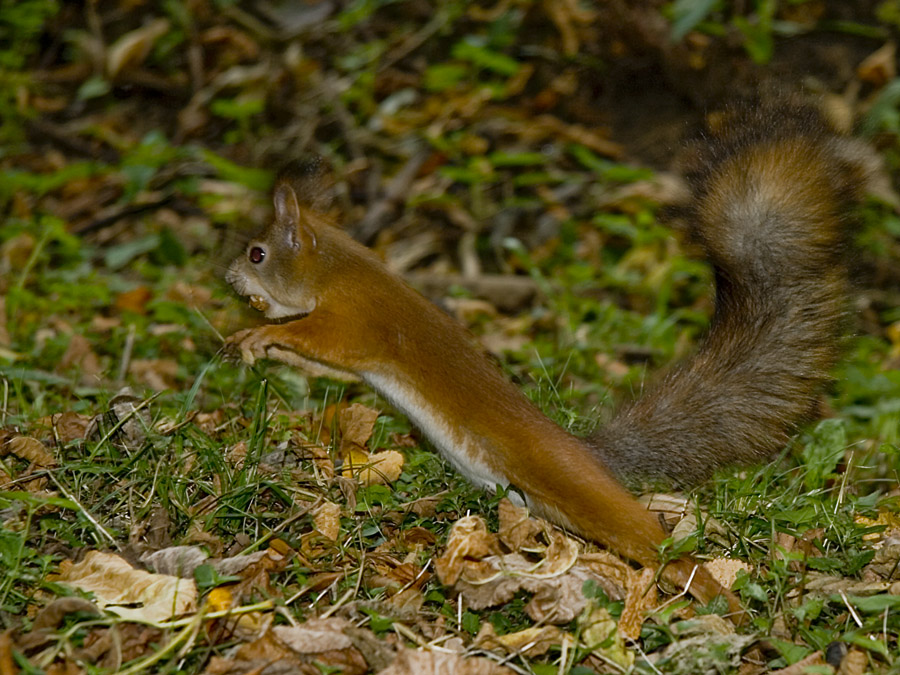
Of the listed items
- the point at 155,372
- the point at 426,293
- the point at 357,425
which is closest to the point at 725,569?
the point at 357,425

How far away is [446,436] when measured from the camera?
319 centimetres

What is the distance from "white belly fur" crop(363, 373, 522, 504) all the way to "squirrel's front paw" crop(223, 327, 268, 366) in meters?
0.33

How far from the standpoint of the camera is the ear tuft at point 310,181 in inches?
155

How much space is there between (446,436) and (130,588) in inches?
38.4

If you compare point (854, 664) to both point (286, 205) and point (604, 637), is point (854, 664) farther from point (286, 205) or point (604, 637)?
point (286, 205)

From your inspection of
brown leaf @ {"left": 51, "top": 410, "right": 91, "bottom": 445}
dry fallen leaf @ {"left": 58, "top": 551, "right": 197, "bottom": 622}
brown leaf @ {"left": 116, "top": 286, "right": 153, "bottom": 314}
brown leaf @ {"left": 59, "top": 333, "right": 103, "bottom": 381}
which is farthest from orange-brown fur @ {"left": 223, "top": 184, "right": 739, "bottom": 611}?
brown leaf @ {"left": 116, "top": 286, "right": 153, "bottom": 314}

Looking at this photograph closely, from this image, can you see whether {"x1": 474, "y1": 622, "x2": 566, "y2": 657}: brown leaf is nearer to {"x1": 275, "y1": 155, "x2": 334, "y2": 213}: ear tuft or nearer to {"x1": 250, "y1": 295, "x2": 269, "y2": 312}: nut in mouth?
{"x1": 250, "y1": 295, "x2": 269, "y2": 312}: nut in mouth

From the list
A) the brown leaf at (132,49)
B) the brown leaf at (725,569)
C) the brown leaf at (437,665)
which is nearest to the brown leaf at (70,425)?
the brown leaf at (437,665)

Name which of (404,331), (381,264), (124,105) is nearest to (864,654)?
(404,331)

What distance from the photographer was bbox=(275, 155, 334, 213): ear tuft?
3.94 meters

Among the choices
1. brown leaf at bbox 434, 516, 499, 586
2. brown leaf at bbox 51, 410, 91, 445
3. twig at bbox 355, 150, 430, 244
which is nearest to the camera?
brown leaf at bbox 434, 516, 499, 586

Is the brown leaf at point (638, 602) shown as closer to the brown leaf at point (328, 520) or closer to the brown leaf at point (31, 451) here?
the brown leaf at point (328, 520)

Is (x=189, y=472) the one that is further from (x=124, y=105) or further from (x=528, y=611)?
(x=124, y=105)

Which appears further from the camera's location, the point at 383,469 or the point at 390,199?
the point at 390,199
